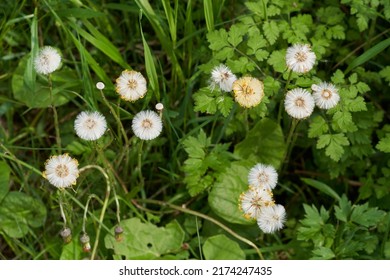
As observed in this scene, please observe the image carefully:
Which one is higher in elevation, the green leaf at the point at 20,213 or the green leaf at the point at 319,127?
the green leaf at the point at 319,127

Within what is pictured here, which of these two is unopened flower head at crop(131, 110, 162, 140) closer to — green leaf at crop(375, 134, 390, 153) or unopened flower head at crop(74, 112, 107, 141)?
unopened flower head at crop(74, 112, 107, 141)

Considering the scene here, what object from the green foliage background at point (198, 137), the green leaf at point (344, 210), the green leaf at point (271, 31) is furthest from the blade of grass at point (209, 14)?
the green leaf at point (344, 210)

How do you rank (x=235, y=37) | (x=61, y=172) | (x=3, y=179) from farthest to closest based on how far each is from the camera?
1. (x=3, y=179)
2. (x=235, y=37)
3. (x=61, y=172)

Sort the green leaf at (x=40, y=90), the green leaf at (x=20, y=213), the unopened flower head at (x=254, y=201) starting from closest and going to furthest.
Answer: the unopened flower head at (x=254, y=201) < the green leaf at (x=20, y=213) < the green leaf at (x=40, y=90)

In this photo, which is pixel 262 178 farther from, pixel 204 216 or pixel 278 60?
pixel 278 60

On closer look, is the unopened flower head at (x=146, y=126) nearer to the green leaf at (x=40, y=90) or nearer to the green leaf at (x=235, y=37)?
the green leaf at (x=235, y=37)

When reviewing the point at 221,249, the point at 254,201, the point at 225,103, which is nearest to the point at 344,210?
the point at 254,201
